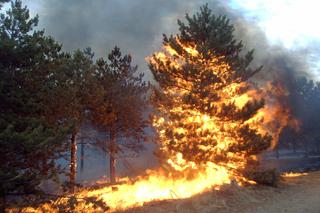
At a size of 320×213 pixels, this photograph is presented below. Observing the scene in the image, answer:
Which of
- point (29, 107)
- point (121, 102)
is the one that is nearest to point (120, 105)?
point (121, 102)

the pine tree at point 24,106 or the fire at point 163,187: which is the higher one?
the pine tree at point 24,106

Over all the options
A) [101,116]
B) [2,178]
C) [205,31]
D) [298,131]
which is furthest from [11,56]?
[298,131]

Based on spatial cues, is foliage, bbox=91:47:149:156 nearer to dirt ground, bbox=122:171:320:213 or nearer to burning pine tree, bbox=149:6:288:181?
burning pine tree, bbox=149:6:288:181

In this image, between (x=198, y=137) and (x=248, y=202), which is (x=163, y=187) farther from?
(x=248, y=202)

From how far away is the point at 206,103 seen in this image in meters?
19.1

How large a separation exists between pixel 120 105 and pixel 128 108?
70cm

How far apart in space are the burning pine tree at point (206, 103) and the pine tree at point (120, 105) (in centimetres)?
686

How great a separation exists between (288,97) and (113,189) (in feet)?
159

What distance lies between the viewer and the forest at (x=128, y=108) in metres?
11.6

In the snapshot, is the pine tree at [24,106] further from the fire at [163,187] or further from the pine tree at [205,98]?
the pine tree at [205,98]

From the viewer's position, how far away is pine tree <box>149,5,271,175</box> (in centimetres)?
1898

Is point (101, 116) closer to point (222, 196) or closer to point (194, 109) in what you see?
point (194, 109)

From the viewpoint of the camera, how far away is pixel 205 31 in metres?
20.3

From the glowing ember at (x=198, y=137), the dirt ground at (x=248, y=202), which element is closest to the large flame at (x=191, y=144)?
the glowing ember at (x=198, y=137)
